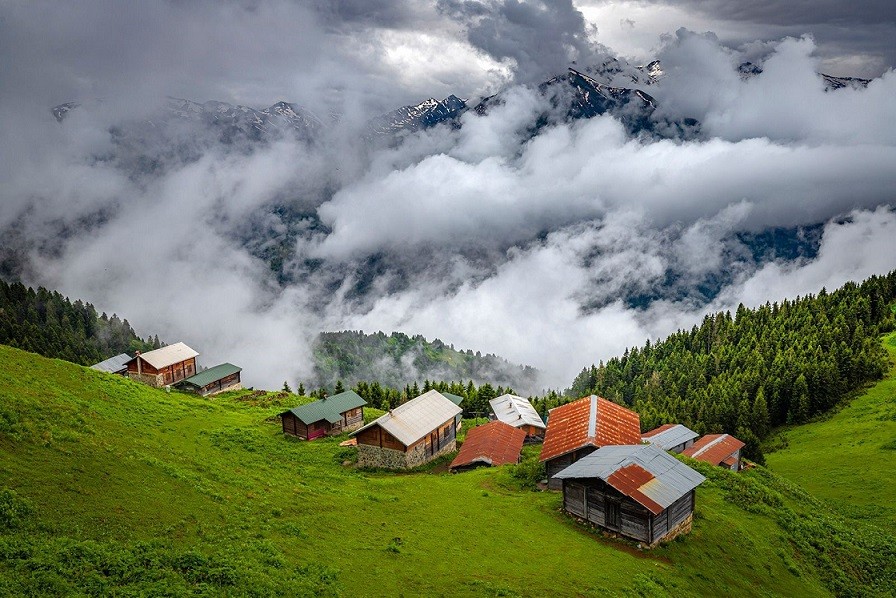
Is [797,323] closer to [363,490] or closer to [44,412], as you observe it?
[363,490]

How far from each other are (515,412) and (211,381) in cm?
5326

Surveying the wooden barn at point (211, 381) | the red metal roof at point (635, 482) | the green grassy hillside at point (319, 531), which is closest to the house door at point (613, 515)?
the green grassy hillside at point (319, 531)

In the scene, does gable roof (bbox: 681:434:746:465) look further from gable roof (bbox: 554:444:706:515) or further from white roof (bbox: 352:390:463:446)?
gable roof (bbox: 554:444:706:515)

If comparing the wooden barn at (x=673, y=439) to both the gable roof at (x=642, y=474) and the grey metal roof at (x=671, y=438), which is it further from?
the gable roof at (x=642, y=474)

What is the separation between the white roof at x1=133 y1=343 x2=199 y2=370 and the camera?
3799 inches

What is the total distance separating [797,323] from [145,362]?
15446 cm

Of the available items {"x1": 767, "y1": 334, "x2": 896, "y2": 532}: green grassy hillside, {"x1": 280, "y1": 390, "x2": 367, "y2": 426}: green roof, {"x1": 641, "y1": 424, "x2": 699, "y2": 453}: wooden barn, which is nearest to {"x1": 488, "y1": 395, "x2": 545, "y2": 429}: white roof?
{"x1": 641, "y1": 424, "x2": 699, "y2": 453}: wooden barn

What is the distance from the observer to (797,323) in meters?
150

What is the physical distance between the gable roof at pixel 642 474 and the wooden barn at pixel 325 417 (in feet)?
132

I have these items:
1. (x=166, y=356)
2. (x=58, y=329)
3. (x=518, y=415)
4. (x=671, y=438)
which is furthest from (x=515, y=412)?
(x=58, y=329)

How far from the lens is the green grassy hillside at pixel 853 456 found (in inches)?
2400

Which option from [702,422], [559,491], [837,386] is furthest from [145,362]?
[837,386]

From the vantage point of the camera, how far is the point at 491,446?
64562 mm

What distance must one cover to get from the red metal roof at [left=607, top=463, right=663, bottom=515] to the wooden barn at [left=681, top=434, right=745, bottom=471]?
36.1 metres
